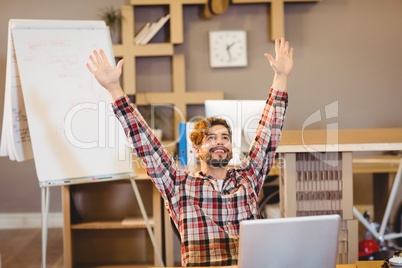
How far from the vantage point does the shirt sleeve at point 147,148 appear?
1.85 metres

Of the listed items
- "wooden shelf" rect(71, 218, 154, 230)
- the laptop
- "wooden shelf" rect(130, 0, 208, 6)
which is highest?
"wooden shelf" rect(130, 0, 208, 6)

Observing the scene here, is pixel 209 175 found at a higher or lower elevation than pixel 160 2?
lower

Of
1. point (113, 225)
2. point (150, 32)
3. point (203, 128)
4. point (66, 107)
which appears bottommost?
point (113, 225)

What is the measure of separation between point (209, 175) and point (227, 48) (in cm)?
265

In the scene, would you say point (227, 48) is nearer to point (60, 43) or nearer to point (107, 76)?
point (60, 43)

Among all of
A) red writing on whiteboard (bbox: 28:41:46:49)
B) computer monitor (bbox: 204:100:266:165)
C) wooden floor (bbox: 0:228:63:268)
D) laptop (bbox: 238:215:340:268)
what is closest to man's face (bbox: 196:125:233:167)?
laptop (bbox: 238:215:340:268)

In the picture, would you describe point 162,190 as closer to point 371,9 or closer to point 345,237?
point 345,237

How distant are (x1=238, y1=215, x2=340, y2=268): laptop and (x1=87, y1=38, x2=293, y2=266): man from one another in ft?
1.90

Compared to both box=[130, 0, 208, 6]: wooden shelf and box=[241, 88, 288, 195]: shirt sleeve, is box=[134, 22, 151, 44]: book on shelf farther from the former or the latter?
box=[241, 88, 288, 195]: shirt sleeve

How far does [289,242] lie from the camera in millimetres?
1270

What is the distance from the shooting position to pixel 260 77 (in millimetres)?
4520

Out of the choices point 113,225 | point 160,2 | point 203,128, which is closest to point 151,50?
point 160,2

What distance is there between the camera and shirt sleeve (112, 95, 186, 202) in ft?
6.07

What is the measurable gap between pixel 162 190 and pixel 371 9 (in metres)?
3.30
